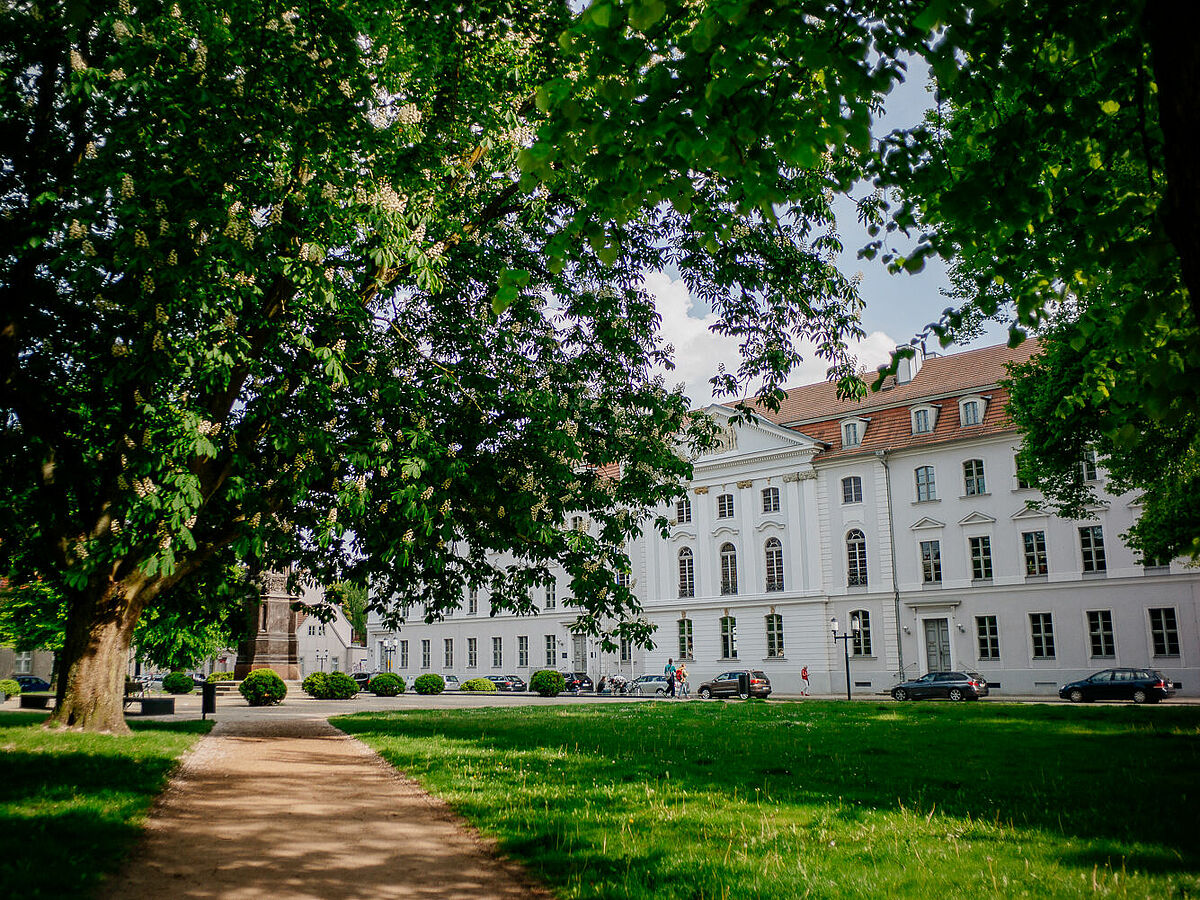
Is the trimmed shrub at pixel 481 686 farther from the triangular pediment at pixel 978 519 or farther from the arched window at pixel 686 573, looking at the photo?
the triangular pediment at pixel 978 519

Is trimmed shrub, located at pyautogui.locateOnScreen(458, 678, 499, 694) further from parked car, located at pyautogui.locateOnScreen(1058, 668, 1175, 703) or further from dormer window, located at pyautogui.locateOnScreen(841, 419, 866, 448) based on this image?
parked car, located at pyautogui.locateOnScreen(1058, 668, 1175, 703)

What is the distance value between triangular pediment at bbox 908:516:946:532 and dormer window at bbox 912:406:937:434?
449 centimetres

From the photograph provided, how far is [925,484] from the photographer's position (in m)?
43.7

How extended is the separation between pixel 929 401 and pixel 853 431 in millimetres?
4110

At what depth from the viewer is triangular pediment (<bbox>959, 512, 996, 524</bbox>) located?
41344mm

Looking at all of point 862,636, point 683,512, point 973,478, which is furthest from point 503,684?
point 973,478

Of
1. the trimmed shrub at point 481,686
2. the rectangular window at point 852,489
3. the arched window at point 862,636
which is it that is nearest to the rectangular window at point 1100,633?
the arched window at point 862,636

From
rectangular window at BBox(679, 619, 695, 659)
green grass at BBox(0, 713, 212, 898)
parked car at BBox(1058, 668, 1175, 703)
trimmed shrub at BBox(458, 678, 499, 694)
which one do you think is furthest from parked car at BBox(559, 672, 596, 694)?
green grass at BBox(0, 713, 212, 898)

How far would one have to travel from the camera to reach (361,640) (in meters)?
107

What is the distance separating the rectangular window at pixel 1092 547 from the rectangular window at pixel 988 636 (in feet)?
15.6

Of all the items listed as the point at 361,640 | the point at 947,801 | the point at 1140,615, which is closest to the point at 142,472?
the point at 947,801

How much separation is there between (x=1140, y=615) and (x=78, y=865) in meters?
40.8

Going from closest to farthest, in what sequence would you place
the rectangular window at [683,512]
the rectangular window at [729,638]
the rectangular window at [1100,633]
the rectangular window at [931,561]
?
the rectangular window at [1100,633] → the rectangular window at [931,561] → the rectangular window at [729,638] → the rectangular window at [683,512]

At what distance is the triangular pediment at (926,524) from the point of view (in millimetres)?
42750
